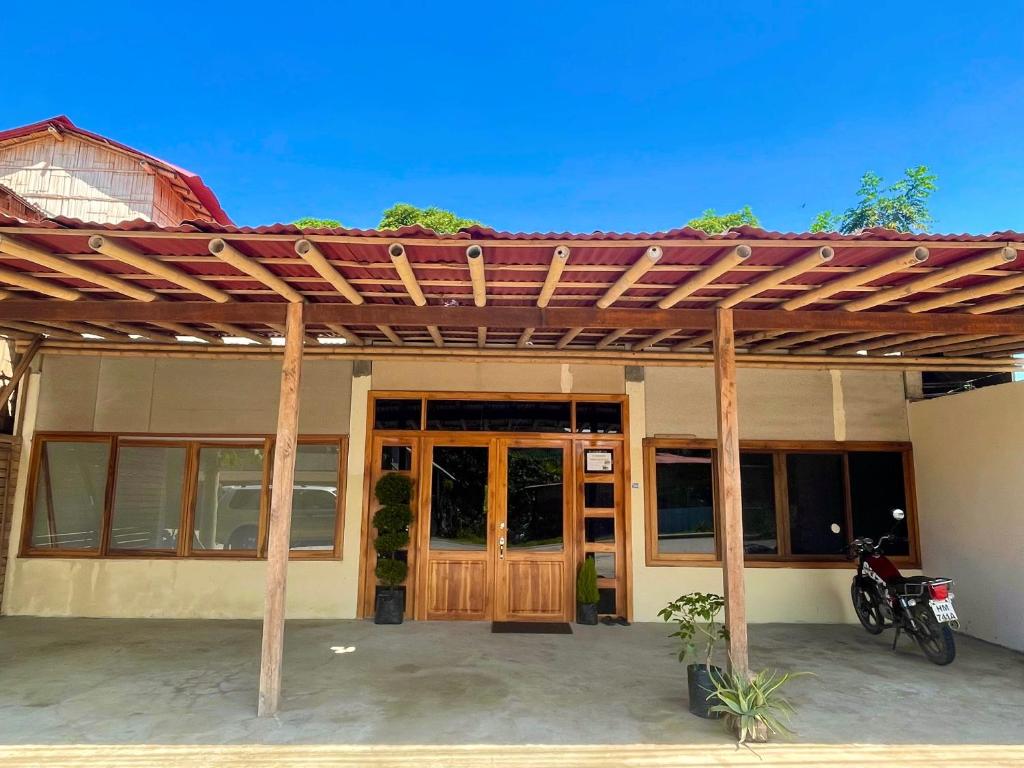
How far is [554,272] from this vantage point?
3.47 m

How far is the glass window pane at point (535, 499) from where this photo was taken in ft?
21.4

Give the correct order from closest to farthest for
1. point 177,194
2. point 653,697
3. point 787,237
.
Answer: point 787,237 < point 653,697 < point 177,194

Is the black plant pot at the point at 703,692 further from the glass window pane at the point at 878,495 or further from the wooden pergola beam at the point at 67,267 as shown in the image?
the wooden pergola beam at the point at 67,267

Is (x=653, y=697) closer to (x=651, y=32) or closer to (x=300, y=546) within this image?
(x=300, y=546)

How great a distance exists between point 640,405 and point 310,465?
146 inches

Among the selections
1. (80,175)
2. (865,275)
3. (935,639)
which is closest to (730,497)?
(865,275)

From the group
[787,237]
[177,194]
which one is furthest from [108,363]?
[177,194]

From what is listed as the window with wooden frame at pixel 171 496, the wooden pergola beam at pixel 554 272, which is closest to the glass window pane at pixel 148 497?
the window with wooden frame at pixel 171 496

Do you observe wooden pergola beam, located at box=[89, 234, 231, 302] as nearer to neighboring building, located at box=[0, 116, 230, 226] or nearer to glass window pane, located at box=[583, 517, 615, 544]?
glass window pane, located at box=[583, 517, 615, 544]

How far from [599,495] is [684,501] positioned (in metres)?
0.95

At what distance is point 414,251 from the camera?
343 cm

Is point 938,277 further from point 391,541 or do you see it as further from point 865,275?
point 391,541

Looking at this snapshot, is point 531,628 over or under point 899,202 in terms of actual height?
under

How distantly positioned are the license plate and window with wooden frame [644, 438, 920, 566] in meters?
1.57
